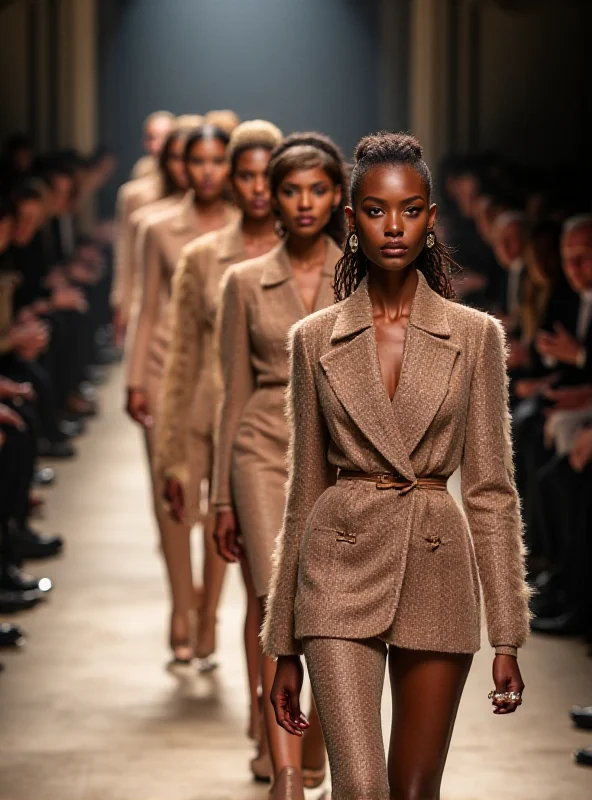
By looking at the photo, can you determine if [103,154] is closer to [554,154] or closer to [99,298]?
[99,298]

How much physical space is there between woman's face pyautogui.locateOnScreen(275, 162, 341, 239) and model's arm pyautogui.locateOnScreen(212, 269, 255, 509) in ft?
0.63

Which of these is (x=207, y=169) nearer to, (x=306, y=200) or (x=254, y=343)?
(x=306, y=200)

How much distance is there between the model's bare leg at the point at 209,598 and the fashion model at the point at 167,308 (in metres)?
0.08

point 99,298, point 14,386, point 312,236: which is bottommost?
point 99,298

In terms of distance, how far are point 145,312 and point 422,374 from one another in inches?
138

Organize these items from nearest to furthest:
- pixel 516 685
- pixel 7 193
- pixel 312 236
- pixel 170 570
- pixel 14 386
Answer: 1. pixel 516 685
2. pixel 312 236
3. pixel 170 570
4. pixel 14 386
5. pixel 7 193

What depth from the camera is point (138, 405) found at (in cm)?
667

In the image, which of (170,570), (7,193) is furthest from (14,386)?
(7,193)

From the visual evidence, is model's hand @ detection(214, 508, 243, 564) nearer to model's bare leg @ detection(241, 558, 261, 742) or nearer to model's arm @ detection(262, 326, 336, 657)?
model's bare leg @ detection(241, 558, 261, 742)

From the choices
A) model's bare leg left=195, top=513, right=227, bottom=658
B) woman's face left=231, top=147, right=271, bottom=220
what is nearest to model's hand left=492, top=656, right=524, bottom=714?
woman's face left=231, top=147, right=271, bottom=220

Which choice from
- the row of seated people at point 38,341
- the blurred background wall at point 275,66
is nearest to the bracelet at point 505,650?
the row of seated people at point 38,341

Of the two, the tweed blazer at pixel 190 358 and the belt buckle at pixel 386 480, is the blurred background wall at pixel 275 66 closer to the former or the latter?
the tweed blazer at pixel 190 358

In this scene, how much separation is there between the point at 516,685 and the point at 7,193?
24.2 ft

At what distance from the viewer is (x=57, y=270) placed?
12.7m
